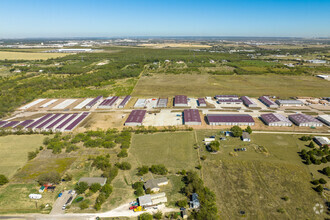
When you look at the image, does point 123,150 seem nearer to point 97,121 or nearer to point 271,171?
point 97,121

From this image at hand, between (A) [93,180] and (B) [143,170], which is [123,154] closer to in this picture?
(B) [143,170]

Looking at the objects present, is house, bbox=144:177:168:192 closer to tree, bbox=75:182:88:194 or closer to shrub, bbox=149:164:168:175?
shrub, bbox=149:164:168:175

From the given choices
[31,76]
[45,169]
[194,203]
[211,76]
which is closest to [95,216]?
[194,203]

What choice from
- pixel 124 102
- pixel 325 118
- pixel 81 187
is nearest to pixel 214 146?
pixel 81 187

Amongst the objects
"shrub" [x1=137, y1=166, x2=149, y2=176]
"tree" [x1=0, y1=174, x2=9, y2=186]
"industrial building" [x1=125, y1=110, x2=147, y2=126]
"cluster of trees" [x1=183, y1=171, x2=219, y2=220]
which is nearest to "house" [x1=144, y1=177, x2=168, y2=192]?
"shrub" [x1=137, y1=166, x2=149, y2=176]

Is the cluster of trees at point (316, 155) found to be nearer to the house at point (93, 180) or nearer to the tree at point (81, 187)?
the house at point (93, 180)

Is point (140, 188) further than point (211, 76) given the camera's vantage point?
No
